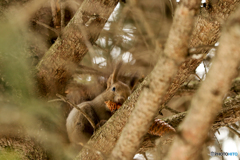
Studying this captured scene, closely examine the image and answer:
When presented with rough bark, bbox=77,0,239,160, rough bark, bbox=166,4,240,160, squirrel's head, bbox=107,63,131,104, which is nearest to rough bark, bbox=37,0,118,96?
squirrel's head, bbox=107,63,131,104

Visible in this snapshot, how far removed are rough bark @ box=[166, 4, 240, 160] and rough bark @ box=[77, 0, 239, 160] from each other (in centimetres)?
54

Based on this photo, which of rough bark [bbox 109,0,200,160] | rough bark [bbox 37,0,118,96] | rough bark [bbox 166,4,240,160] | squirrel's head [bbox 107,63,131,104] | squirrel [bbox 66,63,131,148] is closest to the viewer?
rough bark [bbox 166,4,240,160]

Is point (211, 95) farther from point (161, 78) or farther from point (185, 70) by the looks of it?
point (185, 70)

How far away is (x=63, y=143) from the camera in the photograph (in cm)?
223

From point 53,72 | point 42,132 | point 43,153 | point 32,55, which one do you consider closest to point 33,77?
point 53,72

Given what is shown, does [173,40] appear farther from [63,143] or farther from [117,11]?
[117,11]

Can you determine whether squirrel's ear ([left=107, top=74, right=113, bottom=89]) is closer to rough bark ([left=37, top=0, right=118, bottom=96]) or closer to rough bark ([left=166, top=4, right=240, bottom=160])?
rough bark ([left=37, top=0, right=118, bottom=96])

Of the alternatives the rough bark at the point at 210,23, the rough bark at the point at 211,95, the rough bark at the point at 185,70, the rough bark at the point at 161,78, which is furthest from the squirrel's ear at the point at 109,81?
the rough bark at the point at 211,95

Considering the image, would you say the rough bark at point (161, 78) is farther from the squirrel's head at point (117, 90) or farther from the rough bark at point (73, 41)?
the squirrel's head at point (117, 90)

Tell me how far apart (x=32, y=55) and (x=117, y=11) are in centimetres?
142

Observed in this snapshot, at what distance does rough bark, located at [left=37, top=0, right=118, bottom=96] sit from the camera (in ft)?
6.13

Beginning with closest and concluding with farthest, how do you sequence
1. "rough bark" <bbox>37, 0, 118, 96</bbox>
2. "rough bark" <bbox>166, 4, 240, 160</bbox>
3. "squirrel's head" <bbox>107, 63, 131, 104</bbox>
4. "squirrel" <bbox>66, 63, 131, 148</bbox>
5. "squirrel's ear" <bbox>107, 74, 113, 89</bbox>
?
"rough bark" <bbox>166, 4, 240, 160</bbox> → "rough bark" <bbox>37, 0, 118, 96</bbox> → "squirrel" <bbox>66, 63, 131, 148</bbox> → "squirrel's head" <bbox>107, 63, 131, 104</bbox> → "squirrel's ear" <bbox>107, 74, 113, 89</bbox>

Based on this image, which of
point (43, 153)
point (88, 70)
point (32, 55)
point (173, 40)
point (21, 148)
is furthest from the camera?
point (88, 70)

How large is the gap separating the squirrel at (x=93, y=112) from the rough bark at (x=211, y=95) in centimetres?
149
